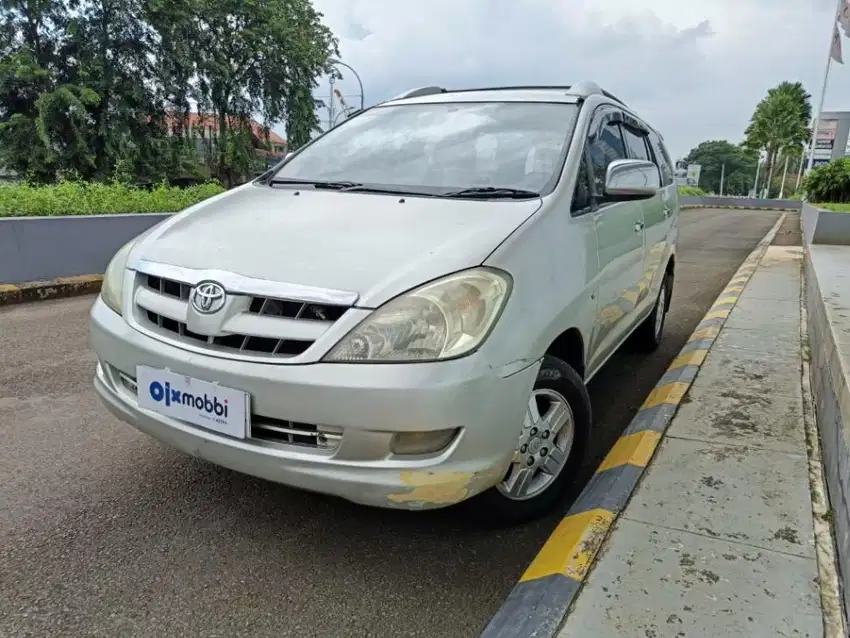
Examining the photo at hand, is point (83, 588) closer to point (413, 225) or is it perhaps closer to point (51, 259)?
point (413, 225)

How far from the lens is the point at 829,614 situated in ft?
5.97

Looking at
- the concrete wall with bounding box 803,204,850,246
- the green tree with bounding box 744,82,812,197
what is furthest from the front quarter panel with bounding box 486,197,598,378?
the green tree with bounding box 744,82,812,197

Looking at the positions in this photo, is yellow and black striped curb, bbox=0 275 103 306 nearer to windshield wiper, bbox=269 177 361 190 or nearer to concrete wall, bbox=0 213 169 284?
concrete wall, bbox=0 213 169 284

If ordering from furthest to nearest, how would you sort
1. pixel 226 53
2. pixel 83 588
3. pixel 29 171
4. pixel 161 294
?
pixel 226 53, pixel 29 171, pixel 161 294, pixel 83 588

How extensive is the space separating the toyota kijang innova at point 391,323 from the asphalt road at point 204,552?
33 centimetres

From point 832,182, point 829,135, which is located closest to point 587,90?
point 832,182

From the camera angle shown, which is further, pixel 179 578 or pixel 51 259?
pixel 51 259

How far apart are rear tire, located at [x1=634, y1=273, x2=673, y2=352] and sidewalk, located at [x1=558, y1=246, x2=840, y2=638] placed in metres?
1.09

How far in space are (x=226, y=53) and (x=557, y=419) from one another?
24.2 m

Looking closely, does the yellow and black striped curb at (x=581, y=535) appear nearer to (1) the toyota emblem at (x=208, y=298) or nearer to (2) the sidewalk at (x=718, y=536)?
(2) the sidewalk at (x=718, y=536)

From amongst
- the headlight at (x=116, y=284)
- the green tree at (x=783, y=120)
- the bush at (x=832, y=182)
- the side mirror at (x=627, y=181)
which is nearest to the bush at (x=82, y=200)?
the headlight at (x=116, y=284)

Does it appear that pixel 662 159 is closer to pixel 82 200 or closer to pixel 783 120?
pixel 82 200

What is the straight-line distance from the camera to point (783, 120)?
164 ft

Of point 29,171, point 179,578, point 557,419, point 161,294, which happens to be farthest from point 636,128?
point 29,171
